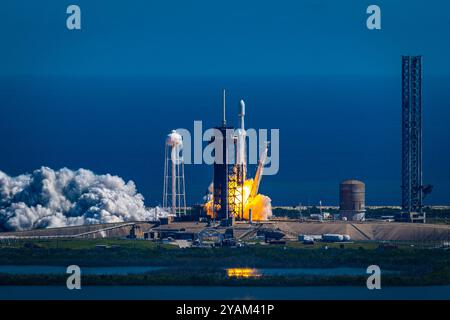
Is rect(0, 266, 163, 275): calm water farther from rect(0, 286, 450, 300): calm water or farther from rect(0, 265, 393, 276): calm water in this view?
rect(0, 286, 450, 300): calm water

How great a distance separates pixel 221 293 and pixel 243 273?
9.54 meters

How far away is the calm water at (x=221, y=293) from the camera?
6624 inches

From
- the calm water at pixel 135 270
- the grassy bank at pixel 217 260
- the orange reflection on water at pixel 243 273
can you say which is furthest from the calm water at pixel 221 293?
the calm water at pixel 135 270

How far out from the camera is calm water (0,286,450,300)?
168 meters

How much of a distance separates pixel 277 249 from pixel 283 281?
50.7 feet

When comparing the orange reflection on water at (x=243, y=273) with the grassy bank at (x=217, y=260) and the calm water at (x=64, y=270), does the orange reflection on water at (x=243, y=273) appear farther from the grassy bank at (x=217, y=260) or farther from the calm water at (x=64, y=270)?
the calm water at (x=64, y=270)

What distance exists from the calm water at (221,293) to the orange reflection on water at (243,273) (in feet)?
15.5

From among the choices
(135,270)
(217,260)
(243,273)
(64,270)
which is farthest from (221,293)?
(64,270)

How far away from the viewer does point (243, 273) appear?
588 ft

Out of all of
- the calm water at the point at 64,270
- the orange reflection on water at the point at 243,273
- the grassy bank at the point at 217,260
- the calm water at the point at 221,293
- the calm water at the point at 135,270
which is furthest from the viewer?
the calm water at the point at 64,270

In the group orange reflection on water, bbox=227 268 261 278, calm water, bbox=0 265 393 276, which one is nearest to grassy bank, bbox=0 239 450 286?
orange reflection on water, bbox=227 268 261 278
